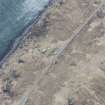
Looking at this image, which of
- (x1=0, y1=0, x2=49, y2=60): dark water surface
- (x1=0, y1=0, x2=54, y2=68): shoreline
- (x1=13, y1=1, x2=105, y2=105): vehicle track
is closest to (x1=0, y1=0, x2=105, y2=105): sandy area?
(x1=13, y1=1, x2=105, y2=105): vehicle track

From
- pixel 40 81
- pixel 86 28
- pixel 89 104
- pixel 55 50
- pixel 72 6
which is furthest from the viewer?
pixel 72 6

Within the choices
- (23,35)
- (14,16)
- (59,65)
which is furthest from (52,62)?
(14,16)

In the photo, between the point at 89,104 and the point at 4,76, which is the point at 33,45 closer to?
the point at 4,76

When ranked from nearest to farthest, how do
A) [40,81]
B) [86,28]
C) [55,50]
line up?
[40,81] < [55,50] < [86,28]

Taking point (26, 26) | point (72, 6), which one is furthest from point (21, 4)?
point (72, 6)

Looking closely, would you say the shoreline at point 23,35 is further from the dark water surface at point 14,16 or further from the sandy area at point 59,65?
the sandy area at point 59,65

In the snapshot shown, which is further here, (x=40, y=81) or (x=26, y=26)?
(x=26, y=26)

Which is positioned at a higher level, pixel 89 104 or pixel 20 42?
pixel 20 42
